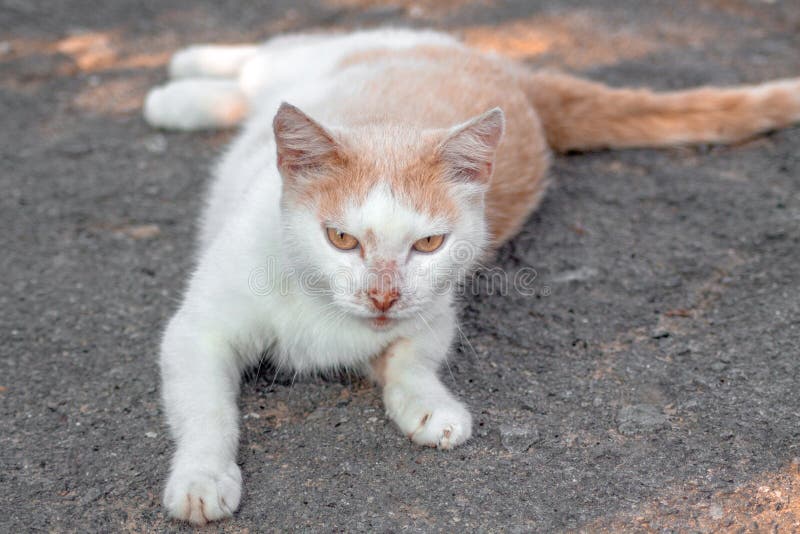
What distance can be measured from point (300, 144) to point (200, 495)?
1080mm

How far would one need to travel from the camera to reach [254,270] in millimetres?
2711

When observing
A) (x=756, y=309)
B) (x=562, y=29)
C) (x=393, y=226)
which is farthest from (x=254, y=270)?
(x=562, y=29)

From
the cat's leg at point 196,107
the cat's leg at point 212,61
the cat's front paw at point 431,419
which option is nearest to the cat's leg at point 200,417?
the cat's front paw at point 431,419

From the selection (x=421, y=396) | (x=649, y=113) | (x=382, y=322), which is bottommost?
(x=421, y=396)

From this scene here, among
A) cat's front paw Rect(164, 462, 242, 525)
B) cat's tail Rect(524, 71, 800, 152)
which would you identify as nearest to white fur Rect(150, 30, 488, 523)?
cat's front paw Rect(164, 462, 242, 525)

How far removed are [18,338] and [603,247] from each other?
2.44 m

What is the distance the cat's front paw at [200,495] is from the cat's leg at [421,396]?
1.93 ft

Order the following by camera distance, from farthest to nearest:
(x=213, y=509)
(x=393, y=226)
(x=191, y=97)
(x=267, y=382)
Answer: (x=191, y=97)
(x=267, y=382)
(x=393, y=226)
(x=213, y=509)

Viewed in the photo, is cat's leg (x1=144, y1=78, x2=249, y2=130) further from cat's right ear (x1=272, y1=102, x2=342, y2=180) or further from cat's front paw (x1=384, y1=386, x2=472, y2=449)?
cat's front paw (x1=384, y1=386, x2=472, y2=449)

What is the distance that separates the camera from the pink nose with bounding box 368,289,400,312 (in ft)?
7.80

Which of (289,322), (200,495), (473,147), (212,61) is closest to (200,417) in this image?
(200,495)

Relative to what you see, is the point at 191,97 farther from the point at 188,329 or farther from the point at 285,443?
the point at 285,443

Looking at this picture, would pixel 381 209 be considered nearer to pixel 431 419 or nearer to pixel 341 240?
pixel 341 240

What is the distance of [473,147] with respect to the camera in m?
2.62
